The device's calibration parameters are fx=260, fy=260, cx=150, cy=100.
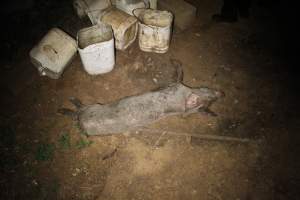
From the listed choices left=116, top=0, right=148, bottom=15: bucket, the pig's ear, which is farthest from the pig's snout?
left=116, top=0, right=148, bottom=15: bucket

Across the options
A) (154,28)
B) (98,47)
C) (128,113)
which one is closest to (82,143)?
(128,113)

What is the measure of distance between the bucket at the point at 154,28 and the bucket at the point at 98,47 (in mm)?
647

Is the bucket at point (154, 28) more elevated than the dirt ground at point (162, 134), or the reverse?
the bucket at point (154, 28)

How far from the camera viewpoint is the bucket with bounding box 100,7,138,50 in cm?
445

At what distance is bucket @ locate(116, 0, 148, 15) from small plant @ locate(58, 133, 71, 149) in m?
2.46

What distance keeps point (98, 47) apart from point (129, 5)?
113 centimetres

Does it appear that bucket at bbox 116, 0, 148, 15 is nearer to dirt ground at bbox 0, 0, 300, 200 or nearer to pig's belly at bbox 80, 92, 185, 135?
dirt ground at bbox 0, 0, 300, 200

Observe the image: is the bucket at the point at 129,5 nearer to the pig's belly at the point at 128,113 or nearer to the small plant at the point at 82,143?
the pig's belly at the point at 128,113

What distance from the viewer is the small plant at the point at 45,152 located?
3760mm

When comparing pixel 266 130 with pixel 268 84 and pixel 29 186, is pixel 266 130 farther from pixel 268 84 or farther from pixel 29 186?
pixel 29 186

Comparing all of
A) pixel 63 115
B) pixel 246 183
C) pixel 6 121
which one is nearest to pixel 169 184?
pixel 246 183

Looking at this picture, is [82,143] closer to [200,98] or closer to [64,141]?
[64,141]

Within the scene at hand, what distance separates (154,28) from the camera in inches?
176

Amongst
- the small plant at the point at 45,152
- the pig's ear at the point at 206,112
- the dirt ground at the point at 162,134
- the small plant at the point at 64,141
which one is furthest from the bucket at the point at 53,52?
the pig's ear at the point at 206,112
